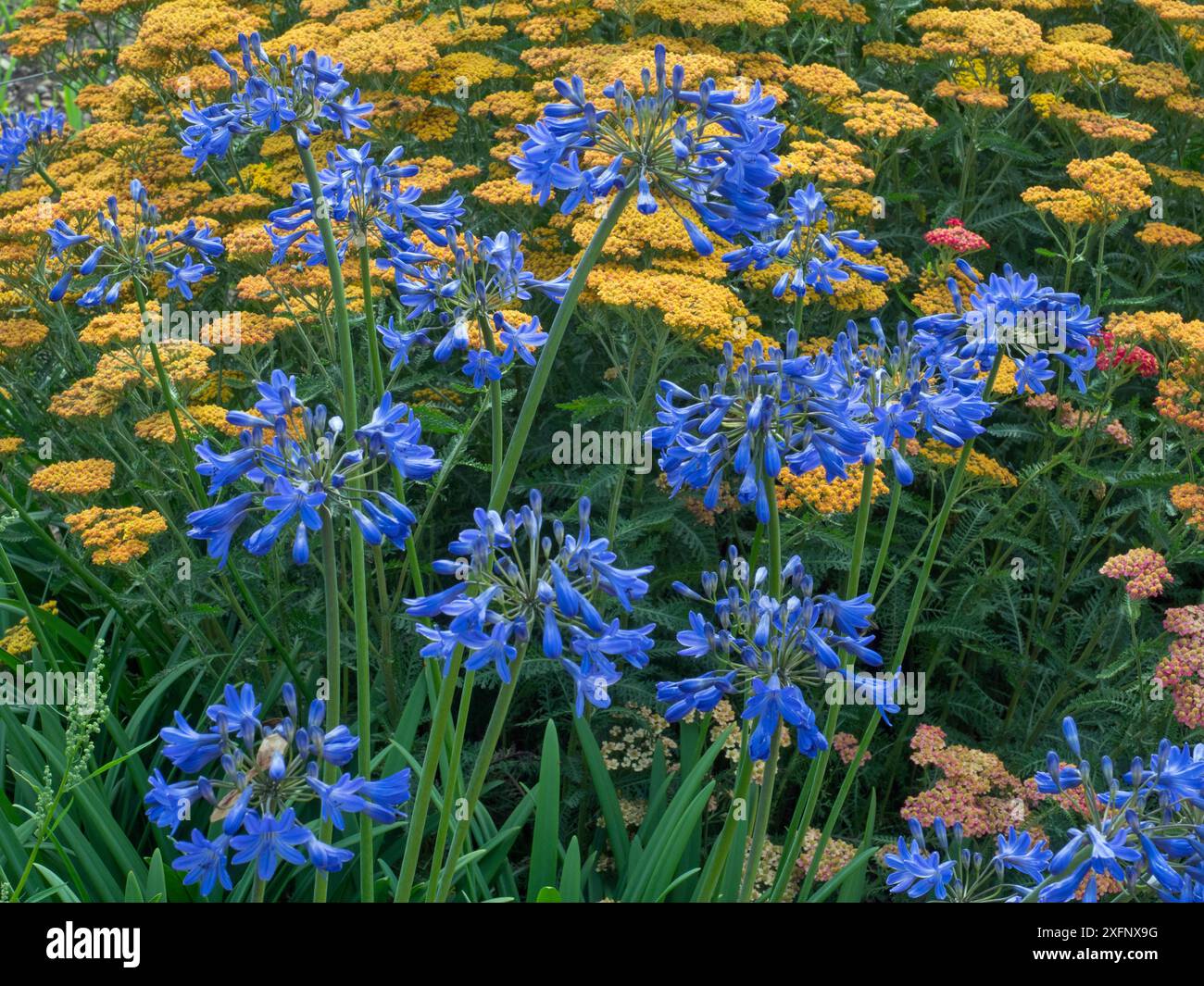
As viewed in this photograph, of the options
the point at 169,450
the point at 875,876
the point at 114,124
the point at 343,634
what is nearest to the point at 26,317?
the point at 114,124

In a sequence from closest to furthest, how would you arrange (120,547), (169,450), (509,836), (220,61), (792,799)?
1. (220,61)
2. (509,836)
3. (120,547)
4. (169,450)
5. (792,799)

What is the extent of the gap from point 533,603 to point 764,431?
60 cm

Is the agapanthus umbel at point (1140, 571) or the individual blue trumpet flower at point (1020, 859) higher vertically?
the individual blue trumpet flower at point (1020, 859)

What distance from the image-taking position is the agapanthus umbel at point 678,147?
2.52m

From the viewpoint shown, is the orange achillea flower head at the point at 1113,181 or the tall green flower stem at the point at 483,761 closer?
the tall green flower stem at the point at 483,761

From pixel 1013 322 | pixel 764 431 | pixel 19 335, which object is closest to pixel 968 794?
pixel 1013 322

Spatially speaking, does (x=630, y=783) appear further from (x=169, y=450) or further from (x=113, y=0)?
(x=113, y=0)

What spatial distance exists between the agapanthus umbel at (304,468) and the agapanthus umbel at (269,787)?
305 mm

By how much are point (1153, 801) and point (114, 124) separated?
562cm

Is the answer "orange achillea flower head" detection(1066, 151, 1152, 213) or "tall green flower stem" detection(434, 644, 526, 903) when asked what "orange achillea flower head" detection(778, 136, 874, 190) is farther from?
"tall green flower stem" detection(434, 644, 526, 903)

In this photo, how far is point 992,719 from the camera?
5055 millimetres

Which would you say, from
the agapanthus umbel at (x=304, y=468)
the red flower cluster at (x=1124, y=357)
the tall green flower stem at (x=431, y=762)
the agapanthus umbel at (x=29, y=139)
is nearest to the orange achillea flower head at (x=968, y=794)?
the red flower cluster at (x=1124, y=357)

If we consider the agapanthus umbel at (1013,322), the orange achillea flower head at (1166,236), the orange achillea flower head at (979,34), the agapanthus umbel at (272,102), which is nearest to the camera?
the agapanthus umbel at (272,102)

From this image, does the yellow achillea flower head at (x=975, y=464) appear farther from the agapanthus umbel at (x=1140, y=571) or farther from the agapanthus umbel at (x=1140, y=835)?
the agapanthus umbel at (x=1140, y=835)
